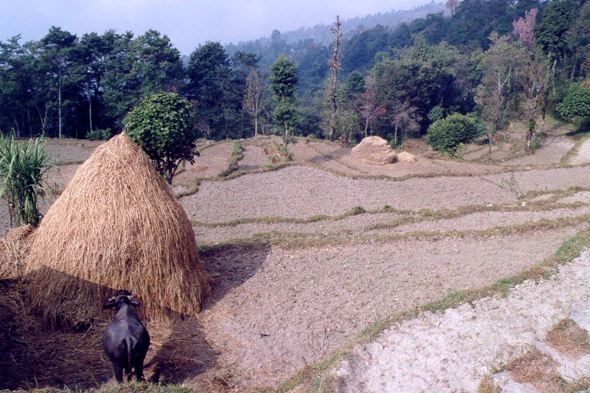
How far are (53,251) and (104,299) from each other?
1.13 meters

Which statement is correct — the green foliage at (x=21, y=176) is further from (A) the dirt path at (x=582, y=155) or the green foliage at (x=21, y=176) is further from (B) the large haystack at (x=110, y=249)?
(A) the dirt path at (x=582, y=155)

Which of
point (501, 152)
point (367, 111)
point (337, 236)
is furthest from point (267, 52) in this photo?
point (337, 236)

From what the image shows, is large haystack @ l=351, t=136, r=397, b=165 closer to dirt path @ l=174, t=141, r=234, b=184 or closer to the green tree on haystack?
dirt path @ l=174, t=141, r=234, b=184

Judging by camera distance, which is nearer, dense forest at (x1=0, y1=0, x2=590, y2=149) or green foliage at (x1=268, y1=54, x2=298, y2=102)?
green foliage at (x1=268, y1=54, x2=298, y2=102)

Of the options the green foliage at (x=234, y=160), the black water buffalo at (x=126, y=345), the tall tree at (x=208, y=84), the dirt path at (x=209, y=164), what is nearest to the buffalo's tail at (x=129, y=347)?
the black water buffalo at (x=126, y=345)

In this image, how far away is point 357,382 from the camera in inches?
212

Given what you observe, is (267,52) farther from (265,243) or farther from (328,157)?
(265,243)

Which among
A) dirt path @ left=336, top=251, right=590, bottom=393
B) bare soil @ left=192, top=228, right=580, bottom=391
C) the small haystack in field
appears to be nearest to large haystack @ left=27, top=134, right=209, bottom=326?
bare soil @ left=192, top=228, right=580, bottom=391

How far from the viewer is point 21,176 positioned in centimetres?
852

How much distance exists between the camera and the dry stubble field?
6307mm

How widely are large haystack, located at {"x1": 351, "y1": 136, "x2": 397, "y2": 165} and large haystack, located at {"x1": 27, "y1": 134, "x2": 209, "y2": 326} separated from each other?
57.3 ft

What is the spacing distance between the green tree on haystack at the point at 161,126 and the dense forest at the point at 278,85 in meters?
15.5

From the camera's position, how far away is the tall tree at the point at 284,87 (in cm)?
3247

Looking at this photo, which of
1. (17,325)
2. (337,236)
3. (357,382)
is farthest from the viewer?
(337,236)
